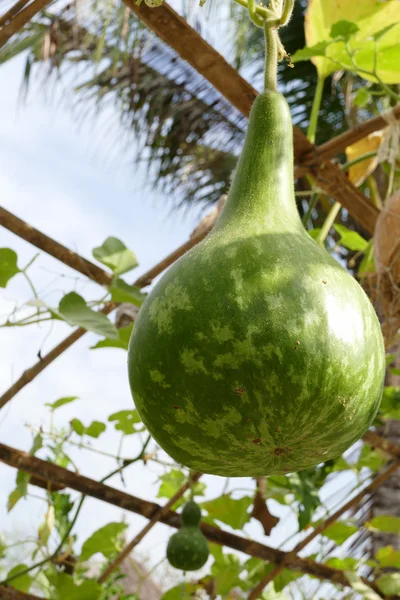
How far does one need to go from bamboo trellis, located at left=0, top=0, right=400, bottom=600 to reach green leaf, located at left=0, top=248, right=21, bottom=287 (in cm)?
11

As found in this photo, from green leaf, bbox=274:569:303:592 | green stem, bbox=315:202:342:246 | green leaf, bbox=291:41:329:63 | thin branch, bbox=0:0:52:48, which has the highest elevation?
thin branch, bbox=0:0:52:48

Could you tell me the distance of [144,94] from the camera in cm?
736

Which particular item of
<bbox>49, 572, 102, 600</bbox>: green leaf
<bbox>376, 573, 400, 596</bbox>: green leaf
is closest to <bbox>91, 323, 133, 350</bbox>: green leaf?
<bbox>49, 572, 102, 600</bbox>: green leaf

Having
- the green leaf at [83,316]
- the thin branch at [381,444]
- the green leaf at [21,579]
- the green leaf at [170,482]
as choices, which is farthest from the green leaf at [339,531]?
the green leaf at [83,316]

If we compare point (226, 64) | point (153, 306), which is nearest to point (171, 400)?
point (153, 306)

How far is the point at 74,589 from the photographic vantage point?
1548 millimetres

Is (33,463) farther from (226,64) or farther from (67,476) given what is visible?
(226,64)

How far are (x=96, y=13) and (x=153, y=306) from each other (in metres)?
6.68

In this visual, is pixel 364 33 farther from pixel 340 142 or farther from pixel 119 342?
pixel 119 342

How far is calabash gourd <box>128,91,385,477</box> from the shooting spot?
56 centimetres

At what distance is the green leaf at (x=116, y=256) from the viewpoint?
50.0 inches

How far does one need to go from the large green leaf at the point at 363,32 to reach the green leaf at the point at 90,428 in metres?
1.02

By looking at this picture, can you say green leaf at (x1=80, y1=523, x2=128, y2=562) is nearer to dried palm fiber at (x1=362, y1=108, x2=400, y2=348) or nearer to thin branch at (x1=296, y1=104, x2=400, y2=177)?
dried palm fiber at (x1=362, y1=108, x2=400, y2=348)

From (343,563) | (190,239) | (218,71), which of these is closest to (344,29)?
(218,71)
